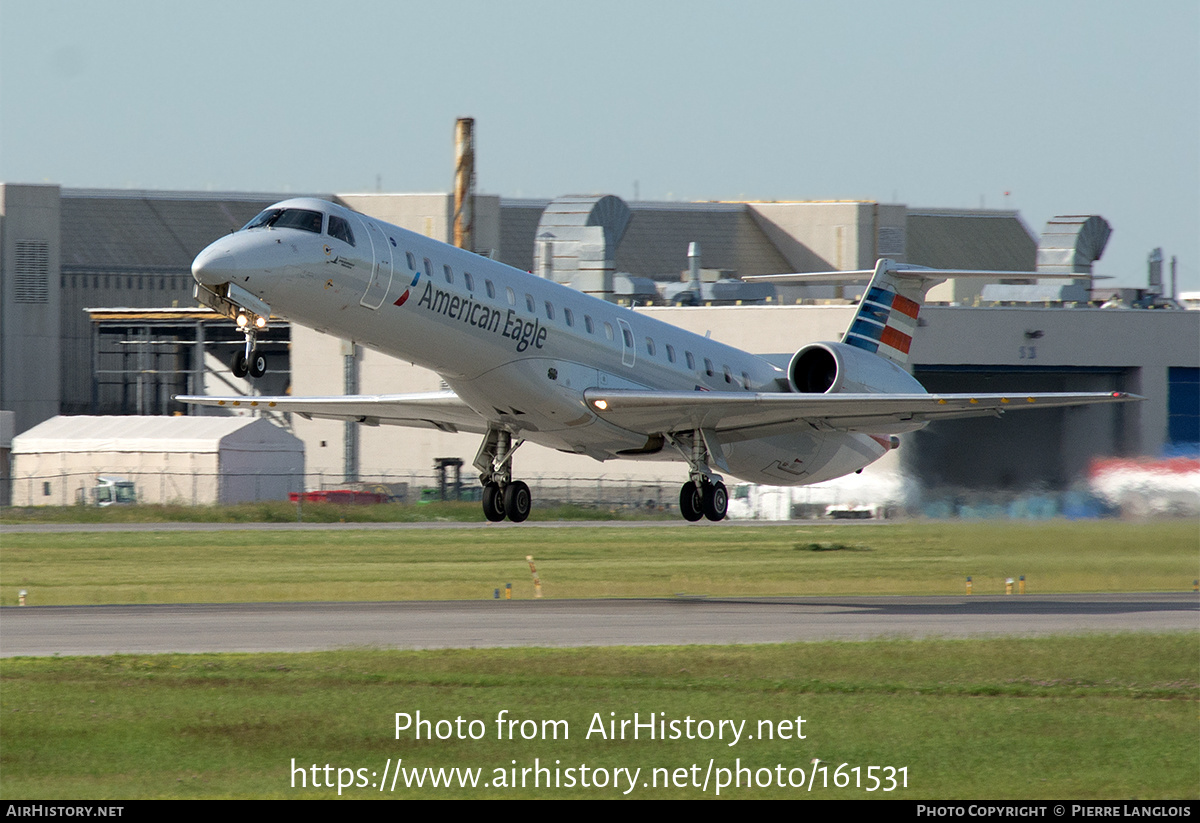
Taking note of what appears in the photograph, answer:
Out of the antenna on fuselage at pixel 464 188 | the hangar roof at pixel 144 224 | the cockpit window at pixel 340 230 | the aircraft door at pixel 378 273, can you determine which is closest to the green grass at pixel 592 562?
the aircraft door at pixel 378 273

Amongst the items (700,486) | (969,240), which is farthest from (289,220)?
(969,240)

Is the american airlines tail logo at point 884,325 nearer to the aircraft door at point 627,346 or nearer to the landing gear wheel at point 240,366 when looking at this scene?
the aircraft door at point 627,346

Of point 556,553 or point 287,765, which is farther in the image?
point 556,553

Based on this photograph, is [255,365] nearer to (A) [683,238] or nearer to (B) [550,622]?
(B) [550,622]

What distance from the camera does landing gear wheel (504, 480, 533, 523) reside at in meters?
25.7

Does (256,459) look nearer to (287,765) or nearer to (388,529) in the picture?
(388,529)

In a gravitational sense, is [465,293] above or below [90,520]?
above

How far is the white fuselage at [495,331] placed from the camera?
19703mm

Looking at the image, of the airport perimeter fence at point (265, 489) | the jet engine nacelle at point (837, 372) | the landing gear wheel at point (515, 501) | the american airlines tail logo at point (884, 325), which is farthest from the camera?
the airport perimeter fence at point (265, 489)

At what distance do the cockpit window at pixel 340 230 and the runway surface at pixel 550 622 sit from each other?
553 centimetres

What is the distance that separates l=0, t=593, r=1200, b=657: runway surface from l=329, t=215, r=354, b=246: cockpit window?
5531 mm

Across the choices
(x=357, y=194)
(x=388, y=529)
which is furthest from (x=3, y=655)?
(x=357, y=194)

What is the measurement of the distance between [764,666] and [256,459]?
37.3 meters

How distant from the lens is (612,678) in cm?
1678
